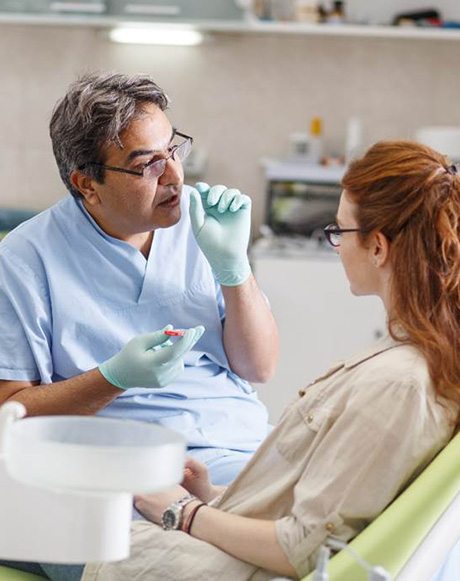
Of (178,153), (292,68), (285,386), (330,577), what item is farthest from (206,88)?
(330,577)

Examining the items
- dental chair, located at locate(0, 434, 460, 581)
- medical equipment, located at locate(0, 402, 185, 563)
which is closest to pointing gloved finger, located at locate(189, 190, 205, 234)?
dental chair, located at locate(0, 434, 460, 581)

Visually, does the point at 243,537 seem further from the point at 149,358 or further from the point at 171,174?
the point at 171,174

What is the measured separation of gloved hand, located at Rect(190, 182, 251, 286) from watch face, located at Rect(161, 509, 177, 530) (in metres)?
0.58

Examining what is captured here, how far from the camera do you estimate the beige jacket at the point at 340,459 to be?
1412mm

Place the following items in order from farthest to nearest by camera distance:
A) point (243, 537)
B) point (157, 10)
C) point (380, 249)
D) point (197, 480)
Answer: point (157, 10) < point (197, 480) < point (380, 249) < point (243, 537)

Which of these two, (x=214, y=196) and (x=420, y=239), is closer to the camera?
(x=420, y=239)

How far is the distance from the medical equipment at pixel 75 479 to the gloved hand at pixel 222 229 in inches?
35.1

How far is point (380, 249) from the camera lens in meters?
1.59

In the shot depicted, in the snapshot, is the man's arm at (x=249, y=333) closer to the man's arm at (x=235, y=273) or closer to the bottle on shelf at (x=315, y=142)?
the man's arm at (x=235, y=273)

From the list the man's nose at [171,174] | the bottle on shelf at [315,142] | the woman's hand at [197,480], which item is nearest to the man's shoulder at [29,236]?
the man's nose at [171,174]

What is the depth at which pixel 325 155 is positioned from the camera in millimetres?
4730

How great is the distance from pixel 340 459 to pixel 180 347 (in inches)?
17.9

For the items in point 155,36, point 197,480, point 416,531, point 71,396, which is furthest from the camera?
point 155,36

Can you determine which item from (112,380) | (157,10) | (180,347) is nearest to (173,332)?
(180,347)
